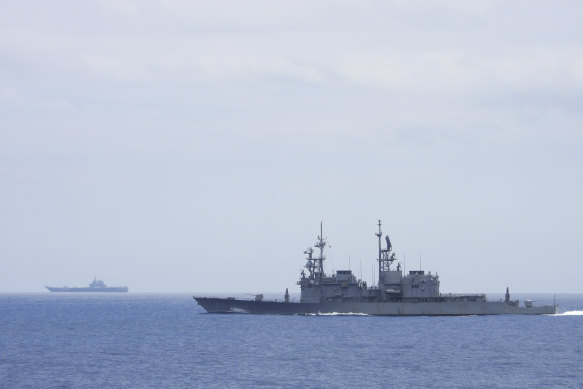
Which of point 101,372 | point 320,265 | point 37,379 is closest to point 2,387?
point 37,379

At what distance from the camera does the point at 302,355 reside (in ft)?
233

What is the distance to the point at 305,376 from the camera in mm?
58062

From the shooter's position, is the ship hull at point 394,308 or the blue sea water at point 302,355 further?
the ship hull at point 394,308

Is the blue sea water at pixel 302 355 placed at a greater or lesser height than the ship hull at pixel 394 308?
lesser

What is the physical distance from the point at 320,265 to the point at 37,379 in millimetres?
58329

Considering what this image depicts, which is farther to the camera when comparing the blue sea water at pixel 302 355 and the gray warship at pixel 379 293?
the gray warship at pixel 379 293

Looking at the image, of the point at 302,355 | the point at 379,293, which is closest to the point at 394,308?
the point at 379,293

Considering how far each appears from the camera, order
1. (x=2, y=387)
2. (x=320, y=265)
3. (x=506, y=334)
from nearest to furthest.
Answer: (x=2, y=387) < (x=506, y=334) < (x=320, y=265)

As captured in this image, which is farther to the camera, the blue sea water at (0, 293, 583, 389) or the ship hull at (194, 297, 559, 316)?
the ship hull at (194, 297, 559, 316)

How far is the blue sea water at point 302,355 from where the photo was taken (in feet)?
185

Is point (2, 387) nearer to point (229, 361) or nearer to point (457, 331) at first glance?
point (229, 361)

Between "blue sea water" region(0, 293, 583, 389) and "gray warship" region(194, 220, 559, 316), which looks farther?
"gray warship" region(194, 220, 559, 316)

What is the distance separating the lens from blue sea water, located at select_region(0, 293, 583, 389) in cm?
5638

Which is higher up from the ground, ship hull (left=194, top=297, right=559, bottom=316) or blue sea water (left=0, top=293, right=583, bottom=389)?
ship hull (left=194, top=297, right=559, bottom=316)
